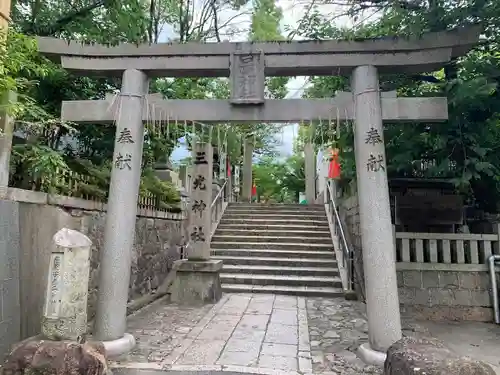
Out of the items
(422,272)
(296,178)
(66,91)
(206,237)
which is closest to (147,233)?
(206,237)

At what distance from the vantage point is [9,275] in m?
3.90

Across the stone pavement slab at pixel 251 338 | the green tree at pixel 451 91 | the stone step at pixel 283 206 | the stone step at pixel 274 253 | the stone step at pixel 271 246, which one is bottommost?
the stone pavement slab at pixel 251 338

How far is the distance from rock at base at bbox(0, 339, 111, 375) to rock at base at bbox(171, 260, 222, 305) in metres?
4.50

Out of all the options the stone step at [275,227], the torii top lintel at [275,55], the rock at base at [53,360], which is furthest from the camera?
the stone step at [275,227]

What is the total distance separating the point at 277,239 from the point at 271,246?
482 mm

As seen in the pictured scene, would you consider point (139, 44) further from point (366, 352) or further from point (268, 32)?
point (366, 352)

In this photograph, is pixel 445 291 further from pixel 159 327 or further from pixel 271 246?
pixel 271 246

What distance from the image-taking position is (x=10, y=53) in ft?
12.6

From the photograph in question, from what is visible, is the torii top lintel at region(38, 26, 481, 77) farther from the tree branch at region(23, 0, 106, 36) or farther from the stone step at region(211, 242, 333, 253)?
the stone step at region(211, 242, 333, 253)

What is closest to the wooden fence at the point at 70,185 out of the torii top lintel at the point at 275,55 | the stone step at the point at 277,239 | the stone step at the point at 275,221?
the torii top lintel at the point at 275,55

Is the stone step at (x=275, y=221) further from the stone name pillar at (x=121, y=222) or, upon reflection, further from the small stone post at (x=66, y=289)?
the small stone post at (x=66, y=289)

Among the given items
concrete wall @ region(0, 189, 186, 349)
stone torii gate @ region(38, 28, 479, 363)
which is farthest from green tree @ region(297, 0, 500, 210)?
concrete wall @ region(0, 189, 186, 349)

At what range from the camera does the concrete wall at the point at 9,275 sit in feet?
12.4

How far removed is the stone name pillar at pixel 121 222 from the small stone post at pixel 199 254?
3199 mm
